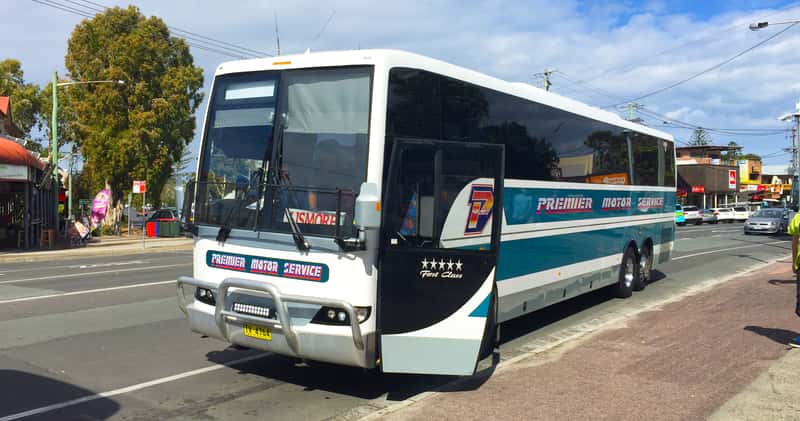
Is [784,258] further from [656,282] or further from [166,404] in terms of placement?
[166,404]

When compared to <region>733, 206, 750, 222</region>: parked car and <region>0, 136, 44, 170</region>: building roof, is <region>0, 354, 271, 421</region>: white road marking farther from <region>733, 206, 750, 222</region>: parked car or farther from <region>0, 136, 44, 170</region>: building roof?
<region>733, 206, 750, 222</region>: parked car

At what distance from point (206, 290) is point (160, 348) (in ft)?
6.63

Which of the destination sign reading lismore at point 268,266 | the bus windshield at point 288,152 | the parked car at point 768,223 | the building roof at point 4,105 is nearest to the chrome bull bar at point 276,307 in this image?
the destination sign reading lismore at point 268,266

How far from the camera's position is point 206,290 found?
6.73 m

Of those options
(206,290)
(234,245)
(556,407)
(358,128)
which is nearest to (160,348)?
(206,290)

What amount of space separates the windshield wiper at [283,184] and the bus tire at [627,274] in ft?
27.4

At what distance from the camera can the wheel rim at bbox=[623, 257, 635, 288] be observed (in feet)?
42.4

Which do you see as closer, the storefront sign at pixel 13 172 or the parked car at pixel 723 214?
the storefront sign at pixel 13 172

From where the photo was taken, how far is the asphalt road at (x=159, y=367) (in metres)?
6.05

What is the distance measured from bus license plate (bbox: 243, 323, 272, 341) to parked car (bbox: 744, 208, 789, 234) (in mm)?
36485

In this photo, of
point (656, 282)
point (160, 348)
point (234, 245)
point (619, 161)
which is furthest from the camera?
point (656, 282)

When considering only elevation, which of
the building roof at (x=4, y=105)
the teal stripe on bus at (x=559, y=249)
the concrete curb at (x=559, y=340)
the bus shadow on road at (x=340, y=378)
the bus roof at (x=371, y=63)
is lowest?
the bus shadow on road at (x=340, y=378)

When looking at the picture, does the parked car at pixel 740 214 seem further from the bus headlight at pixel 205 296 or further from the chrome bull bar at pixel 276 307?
the chrome bull bar at pixel 276 307

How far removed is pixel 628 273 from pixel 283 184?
351 inches
